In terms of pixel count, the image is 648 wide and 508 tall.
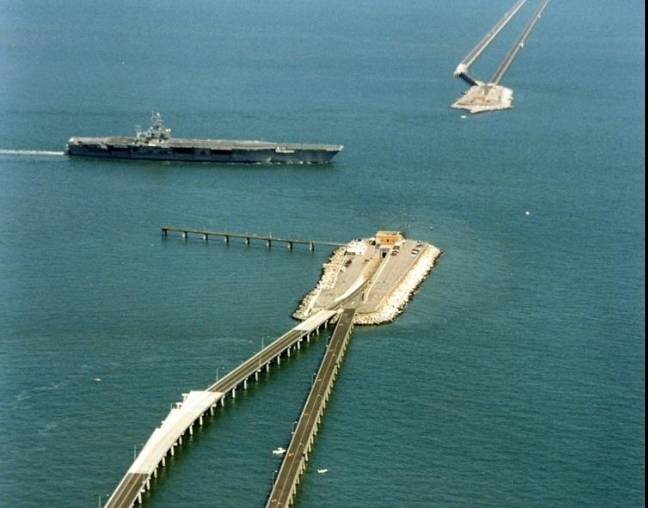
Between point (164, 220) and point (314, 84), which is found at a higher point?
point (314, 84)

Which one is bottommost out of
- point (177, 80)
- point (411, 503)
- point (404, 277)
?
point (411, 503)

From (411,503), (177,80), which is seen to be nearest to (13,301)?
(411,503)

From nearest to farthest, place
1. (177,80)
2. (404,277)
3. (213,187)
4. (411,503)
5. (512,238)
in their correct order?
(411,503)
(404,277)
(512,238)
(213,187)
(177,80)

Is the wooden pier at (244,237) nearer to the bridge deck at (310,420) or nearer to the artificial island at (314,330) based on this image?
the artificial island at (314,330)

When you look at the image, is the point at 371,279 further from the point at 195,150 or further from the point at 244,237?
the point at 195,150

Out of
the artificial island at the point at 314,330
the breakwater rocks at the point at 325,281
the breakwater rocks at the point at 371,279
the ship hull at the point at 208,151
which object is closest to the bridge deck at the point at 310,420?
the artificial island at the point at 314,330

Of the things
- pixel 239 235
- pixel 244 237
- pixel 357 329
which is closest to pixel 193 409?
pixel 357 329

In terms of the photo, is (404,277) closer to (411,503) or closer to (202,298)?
(202,298)
